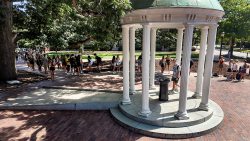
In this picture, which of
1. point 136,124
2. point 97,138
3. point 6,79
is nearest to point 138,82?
point 136,124

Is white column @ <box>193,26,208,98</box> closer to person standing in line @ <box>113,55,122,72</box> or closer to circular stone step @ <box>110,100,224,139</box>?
circular stone step @ <box>110,100,224,139</box>

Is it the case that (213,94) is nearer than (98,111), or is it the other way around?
(98,111)

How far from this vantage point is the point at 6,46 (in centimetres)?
1585

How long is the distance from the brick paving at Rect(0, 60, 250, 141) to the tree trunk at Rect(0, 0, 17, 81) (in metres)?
5.60

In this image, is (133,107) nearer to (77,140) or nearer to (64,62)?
(77,140)

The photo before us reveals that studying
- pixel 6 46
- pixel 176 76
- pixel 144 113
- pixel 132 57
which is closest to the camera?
pixel 144 113

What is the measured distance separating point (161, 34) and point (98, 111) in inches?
839

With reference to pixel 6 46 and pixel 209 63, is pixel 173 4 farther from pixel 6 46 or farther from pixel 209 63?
pixel 6 46

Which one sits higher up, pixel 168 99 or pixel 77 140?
pixel 168 99

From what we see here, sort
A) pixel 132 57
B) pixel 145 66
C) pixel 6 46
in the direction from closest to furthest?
pixel 145 66 → pixel 132 57 → pixel 6 46

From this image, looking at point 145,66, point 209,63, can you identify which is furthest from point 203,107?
point 145,66

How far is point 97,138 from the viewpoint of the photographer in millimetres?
8836

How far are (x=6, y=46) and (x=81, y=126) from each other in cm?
934

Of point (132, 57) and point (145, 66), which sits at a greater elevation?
point (132, 57)
